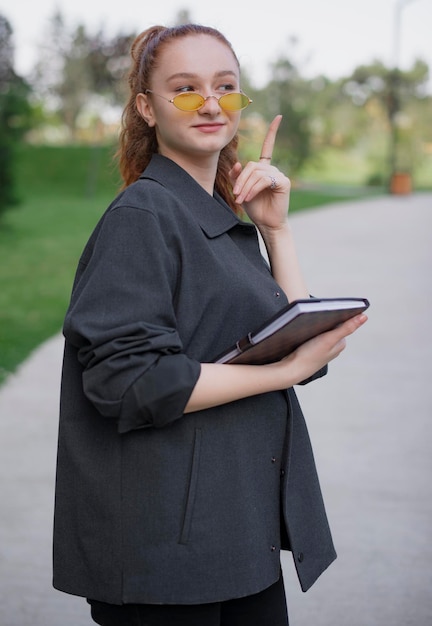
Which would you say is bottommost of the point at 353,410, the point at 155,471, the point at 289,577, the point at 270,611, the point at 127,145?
the point at 353,410

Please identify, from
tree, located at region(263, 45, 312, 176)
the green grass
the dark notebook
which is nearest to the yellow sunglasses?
the dark notebook

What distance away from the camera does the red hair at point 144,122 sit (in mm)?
1779

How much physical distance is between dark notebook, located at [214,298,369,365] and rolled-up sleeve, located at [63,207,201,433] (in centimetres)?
9

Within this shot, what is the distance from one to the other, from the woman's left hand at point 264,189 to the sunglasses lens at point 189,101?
0.21 m

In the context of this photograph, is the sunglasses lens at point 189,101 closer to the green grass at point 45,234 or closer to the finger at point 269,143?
the finger at point 269,143

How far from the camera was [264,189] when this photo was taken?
201cm

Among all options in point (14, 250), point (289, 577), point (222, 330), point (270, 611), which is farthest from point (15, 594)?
point (14, 250)

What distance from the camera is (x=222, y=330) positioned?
167 cm

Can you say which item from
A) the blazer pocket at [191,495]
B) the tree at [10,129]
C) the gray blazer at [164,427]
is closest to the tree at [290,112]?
the tree at [10,129]

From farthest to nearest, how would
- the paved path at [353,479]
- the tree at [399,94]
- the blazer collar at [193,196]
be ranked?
the tree at [399,94] < the paved path at [353,479] < the blazer collar at [193,196]

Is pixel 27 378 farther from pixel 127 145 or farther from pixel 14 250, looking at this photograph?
pixel 14 250

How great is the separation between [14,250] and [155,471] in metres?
12.6

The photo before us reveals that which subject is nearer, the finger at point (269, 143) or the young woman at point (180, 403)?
the young woman at point (180, 403)

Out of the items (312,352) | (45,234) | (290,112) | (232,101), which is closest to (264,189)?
(232,101)
